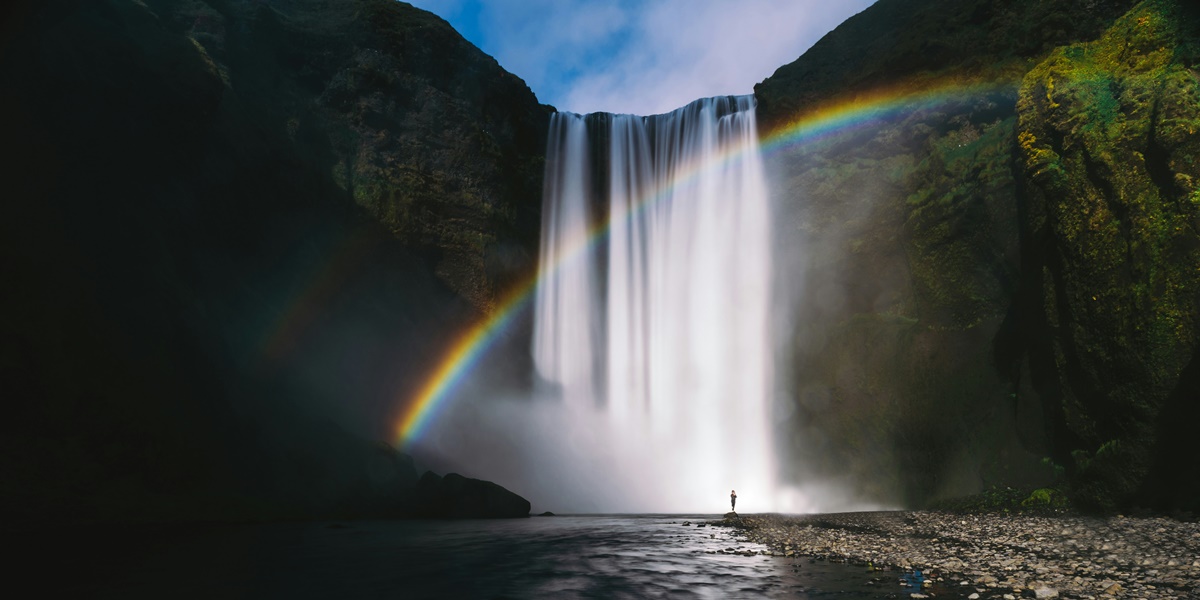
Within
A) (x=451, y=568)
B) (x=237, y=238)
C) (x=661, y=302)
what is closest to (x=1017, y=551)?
(x=451, y=568)

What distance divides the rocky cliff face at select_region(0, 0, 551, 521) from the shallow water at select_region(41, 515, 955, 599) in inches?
265

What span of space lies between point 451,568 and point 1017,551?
43.1 feet

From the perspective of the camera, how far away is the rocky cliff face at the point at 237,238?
79.0 ft

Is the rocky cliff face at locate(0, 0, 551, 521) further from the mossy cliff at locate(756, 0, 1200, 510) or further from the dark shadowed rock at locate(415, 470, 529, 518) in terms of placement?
the mossy cliff at locate(756, 0, 1200, 510)

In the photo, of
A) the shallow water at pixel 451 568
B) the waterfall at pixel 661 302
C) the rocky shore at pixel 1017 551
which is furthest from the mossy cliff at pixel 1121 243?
the waterfall at pixel 661 302

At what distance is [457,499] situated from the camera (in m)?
33.5

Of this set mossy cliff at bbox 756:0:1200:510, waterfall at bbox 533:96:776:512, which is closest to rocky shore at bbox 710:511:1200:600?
mossy cliff at bbox 756:0:1200:510

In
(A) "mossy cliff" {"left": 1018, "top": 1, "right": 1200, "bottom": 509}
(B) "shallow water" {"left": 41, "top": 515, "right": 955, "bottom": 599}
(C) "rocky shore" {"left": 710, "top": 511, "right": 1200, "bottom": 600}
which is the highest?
(A) "mossy cliff" {"left": 1018, "top": 1, "right": 1200, "bottom": 509}

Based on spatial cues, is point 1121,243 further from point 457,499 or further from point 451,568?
point 457,499

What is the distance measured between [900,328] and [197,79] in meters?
39.1

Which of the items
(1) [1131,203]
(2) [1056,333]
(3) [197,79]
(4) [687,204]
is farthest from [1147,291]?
(3) [197,79]

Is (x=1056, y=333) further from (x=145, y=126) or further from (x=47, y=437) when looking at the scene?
(x=145, y=126)

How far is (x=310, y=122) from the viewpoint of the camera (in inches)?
1683

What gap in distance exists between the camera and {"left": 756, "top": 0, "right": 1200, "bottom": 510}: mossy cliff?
21.2 metres
